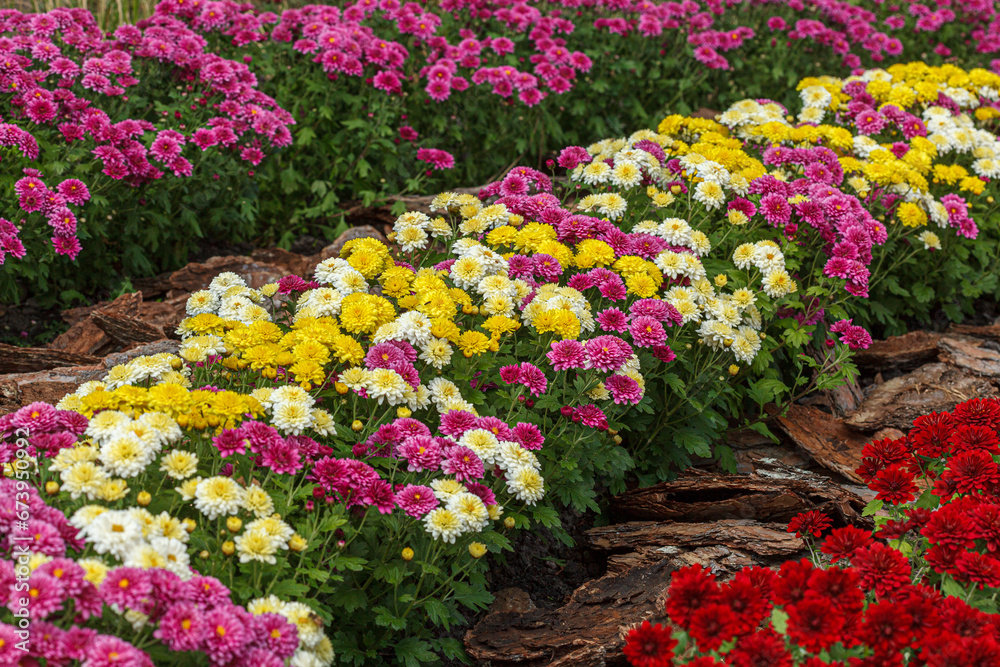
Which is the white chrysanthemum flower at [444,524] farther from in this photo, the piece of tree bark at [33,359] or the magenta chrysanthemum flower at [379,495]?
the piece of tree bark at [33,359]

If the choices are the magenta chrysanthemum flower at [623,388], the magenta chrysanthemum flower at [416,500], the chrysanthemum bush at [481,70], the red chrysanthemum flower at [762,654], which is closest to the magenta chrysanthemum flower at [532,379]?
the magenta chrysanthemum flower at [623,388]

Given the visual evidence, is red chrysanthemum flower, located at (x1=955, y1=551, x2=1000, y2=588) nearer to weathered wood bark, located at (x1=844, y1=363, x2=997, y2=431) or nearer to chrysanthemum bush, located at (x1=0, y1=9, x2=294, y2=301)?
weathered wood bark, located at (x1=844, y1=363, x2=997, y2=431)

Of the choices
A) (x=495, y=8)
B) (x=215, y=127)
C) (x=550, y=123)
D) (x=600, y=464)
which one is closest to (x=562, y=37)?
(x=495, y=8)

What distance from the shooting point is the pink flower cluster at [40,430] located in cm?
258

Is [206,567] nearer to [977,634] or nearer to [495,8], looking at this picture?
[977,634]

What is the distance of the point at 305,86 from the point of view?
6.40 meters

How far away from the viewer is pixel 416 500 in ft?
8.82

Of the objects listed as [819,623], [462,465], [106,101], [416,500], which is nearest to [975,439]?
[819,623]

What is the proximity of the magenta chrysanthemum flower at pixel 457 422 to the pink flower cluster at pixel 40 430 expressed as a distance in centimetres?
123

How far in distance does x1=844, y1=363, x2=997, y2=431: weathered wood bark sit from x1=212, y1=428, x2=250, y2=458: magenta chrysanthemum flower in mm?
3504

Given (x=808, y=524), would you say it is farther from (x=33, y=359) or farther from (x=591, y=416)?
(x=33, y=359)

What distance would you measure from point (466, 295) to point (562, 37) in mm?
4712

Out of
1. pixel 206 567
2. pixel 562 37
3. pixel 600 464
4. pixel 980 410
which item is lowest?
pixel 600 464

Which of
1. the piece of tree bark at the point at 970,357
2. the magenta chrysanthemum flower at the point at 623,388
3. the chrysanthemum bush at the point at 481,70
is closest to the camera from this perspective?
the magenta chrysanthemum flower at the point at 623,388
